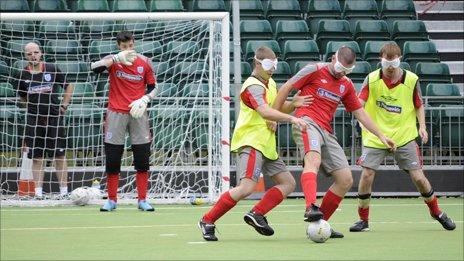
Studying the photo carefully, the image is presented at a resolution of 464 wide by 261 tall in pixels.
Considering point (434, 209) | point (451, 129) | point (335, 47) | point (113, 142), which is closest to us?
point (434, 209)

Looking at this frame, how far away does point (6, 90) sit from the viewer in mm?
17062

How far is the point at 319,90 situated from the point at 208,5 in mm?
10806

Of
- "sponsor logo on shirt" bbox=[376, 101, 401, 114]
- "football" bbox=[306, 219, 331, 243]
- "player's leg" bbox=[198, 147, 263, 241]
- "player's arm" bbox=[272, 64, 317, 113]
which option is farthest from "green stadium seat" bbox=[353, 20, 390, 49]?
"football" bbox=[306, 219, 331, 243]

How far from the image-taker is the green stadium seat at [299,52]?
2038cm

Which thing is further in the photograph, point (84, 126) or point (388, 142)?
point (84, 126)

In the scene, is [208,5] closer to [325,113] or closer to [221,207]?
[325,113]

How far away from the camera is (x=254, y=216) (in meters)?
10.4

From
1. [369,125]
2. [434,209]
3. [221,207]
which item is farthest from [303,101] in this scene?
[434,209]

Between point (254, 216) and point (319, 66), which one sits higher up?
point (319, 66)

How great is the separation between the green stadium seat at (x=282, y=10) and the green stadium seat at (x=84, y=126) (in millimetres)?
5635

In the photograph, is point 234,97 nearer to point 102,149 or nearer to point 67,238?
point 102,149

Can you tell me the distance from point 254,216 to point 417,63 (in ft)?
35.9

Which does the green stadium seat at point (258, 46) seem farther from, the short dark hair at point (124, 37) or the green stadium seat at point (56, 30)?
the short dark hair at point (124, 37)

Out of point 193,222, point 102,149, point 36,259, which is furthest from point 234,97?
point 36,259
